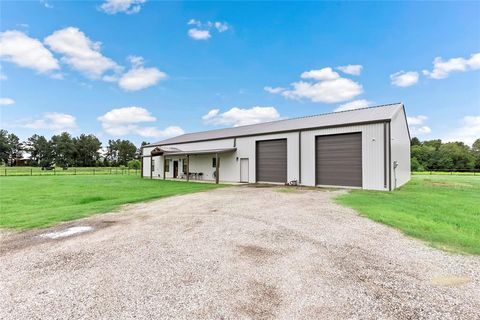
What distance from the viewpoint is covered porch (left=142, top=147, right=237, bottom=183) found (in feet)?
67.2

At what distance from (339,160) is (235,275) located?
12.7 metres

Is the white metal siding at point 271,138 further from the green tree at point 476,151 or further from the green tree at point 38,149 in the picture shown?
the green tree at point 38,149

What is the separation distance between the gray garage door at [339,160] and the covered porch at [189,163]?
24.1ft

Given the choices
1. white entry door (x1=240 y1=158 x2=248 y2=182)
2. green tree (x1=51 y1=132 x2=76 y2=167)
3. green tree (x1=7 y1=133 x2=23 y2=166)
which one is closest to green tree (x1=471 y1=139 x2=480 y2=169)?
white entry door (x1=240 y1=158 x2=248 y2=182)

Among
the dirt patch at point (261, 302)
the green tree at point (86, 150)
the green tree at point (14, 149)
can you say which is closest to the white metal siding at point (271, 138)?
the dirt patch at point (261, 302)

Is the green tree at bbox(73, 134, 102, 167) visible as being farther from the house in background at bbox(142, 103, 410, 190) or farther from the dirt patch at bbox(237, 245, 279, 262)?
the dirt patch at bbox(237, 245, 279, 262)

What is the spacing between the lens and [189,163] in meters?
23.8

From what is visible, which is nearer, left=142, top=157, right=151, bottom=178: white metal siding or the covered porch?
the covered porch

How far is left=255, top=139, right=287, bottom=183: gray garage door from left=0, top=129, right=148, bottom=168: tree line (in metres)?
65.4

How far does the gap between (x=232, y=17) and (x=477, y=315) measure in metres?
18.4

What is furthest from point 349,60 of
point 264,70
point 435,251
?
point 435,251

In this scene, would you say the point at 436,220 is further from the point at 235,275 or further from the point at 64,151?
the point at 64,151

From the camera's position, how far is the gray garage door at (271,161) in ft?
54.8

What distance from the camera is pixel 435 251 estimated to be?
398cm
